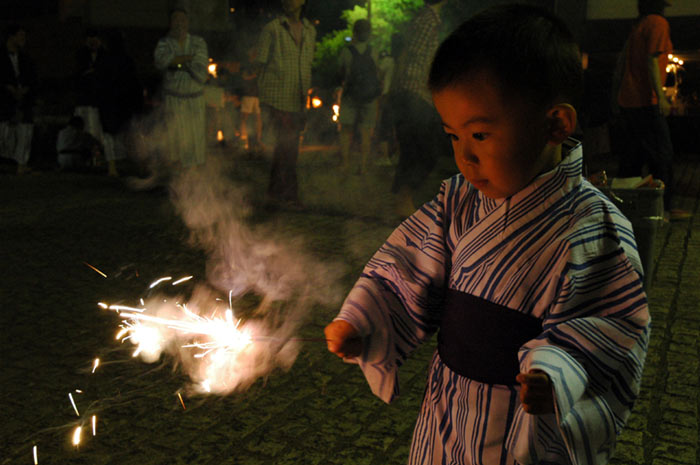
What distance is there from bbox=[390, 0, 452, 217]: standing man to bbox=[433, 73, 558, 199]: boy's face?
16.6 feet

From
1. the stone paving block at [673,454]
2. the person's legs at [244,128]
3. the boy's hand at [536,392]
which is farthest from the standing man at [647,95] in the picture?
the person's legs at [244,128]

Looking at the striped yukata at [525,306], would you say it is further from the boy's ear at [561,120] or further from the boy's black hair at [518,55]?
the boy's black hair at [518,55]

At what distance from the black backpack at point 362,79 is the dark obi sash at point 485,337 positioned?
351 inches

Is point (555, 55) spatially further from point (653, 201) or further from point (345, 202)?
point (345, 202)

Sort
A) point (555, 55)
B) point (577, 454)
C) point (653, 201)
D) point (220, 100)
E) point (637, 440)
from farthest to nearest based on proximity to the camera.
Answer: point (220, 100), point (653, 201), point (637, 440), point (555, 55), point (577, 454)

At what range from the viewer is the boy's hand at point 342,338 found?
1763 mm

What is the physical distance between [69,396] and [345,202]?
5.43 meters

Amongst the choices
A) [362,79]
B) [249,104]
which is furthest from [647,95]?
[249,104]

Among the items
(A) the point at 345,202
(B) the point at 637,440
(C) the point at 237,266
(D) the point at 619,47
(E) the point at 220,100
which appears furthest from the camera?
(E) the point at 220,100

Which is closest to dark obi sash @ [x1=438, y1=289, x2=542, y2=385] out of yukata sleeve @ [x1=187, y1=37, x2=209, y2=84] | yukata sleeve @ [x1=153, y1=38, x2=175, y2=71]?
yukata sleeve @ [x1=153, y1=38, x2=175, y2=71]

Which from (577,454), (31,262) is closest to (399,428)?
(577,454)

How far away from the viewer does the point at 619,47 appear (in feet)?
44.8

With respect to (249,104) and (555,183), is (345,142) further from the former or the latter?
(555,183)

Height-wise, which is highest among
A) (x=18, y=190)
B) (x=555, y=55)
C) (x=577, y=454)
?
(x=555, y=55)
